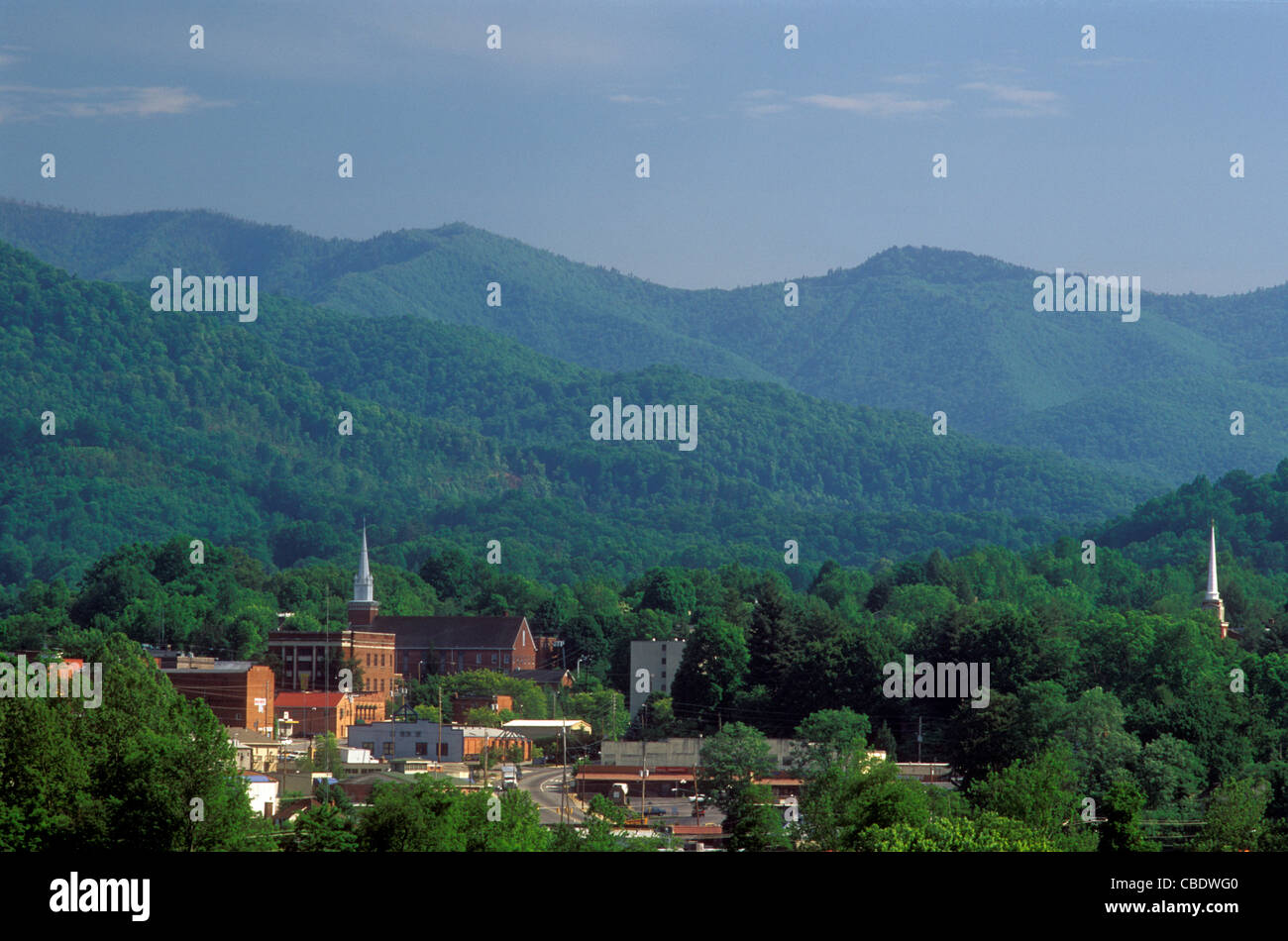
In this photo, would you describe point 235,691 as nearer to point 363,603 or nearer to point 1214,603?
point 363,603

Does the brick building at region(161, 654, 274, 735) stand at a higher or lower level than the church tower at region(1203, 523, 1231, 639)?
lower

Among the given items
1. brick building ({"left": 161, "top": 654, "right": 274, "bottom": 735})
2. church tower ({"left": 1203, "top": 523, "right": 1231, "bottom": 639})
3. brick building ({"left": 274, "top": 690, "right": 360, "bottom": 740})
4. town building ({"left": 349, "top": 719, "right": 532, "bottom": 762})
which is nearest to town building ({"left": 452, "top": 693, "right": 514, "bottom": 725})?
brick building ({"left": 274, "top": 690, "right": 360, "bottom": 740})

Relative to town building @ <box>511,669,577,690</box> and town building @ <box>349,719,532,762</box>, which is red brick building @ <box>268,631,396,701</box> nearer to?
town building @ <box>511,669,577,690</box>

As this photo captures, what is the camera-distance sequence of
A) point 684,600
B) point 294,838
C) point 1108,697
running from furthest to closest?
point 684,600
point 1108,697
point 294,838

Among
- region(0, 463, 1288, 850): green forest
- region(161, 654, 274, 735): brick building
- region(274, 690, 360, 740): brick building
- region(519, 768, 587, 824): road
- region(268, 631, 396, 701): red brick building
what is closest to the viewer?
region(0, 463, 1288, 850): green forest

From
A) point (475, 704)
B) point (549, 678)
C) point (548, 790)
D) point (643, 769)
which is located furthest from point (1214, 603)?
point (548, 790)
